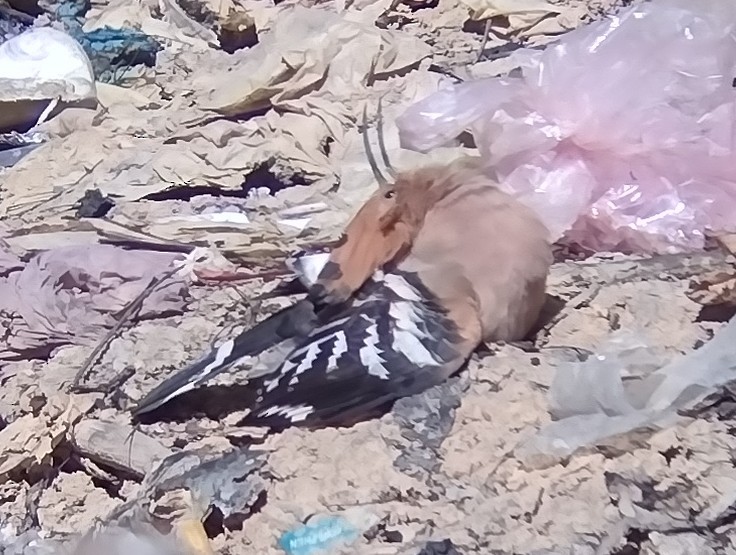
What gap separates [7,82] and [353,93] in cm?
62

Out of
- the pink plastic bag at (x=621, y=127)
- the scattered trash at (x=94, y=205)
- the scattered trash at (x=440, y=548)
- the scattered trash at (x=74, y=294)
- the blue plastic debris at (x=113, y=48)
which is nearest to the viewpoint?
the scattered trash at (x=440, y=548)

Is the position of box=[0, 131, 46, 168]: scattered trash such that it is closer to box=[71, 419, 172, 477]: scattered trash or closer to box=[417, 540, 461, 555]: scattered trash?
box=[71, 419, 172, 477]: scattered trash

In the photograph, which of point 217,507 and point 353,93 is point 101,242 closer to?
point 353,93

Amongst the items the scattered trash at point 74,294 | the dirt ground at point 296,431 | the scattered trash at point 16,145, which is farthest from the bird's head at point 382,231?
the scattered trash at point 16,145

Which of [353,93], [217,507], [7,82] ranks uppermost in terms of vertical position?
[217,507]

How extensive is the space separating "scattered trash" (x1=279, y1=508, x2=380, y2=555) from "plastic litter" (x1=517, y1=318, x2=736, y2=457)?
15cm

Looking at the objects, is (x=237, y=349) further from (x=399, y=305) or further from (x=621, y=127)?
(x=621, y=127)

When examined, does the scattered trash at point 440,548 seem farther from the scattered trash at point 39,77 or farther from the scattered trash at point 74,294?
the scattered trash at point 39,77

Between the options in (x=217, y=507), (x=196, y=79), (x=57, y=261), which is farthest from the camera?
(x=196, y=79)

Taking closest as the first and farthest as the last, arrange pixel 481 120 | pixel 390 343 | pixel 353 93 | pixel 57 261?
pixel 390 343
pixel 57 261
pixel 481 120
pixel 353 93

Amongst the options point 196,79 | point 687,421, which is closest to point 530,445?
point 687,421

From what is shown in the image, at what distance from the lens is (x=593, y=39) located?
162 cm

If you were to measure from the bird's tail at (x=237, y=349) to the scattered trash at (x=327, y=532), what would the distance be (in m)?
0.26

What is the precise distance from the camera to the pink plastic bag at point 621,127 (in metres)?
1.44
